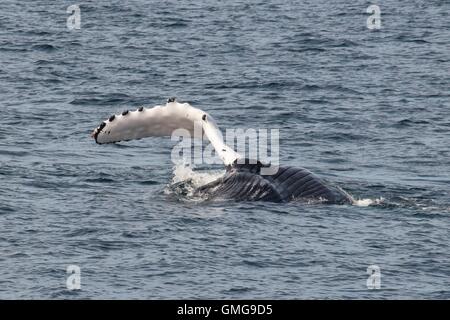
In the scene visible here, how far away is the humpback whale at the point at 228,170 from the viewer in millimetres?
29625

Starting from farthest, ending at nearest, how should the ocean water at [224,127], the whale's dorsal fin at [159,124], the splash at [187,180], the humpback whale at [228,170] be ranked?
the splash at [187,180] < the whale's dorsal fin at [159,124] < the humpback whale at [228,170] < the ocean water at [224,127]

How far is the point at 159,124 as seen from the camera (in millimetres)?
30812

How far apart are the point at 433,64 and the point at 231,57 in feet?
24.4

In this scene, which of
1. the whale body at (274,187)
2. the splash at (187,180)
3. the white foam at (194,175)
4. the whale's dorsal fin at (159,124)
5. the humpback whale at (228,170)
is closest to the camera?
the whale body at (274,187)

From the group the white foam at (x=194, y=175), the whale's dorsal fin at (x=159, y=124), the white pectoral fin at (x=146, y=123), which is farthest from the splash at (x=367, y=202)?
the white pectoral fin at (x=146, y=123)

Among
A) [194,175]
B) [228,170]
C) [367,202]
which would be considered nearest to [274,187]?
[228,170]

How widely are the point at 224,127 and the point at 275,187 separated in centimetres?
1032

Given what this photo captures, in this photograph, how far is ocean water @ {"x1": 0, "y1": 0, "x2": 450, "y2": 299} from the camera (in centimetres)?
2448

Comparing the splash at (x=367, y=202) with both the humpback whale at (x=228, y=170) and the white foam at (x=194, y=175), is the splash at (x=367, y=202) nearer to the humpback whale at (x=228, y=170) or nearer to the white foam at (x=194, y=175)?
the humpback whale at (x=228, y=170)

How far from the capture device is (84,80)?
1868 inches

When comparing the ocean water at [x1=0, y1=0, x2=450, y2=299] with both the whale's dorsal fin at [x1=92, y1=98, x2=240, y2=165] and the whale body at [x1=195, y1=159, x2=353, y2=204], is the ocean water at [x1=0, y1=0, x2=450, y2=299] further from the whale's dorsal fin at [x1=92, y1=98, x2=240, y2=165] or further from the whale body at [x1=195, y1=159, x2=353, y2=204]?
the whale's dorsal fin at [x1=92, y1=98, x2=240, y2=165]

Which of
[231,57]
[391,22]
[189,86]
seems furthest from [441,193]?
[391,22]

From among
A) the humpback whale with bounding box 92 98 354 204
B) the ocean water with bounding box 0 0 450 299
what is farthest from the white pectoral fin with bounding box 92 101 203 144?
the ocean water with bounding box 0 0 450 299
